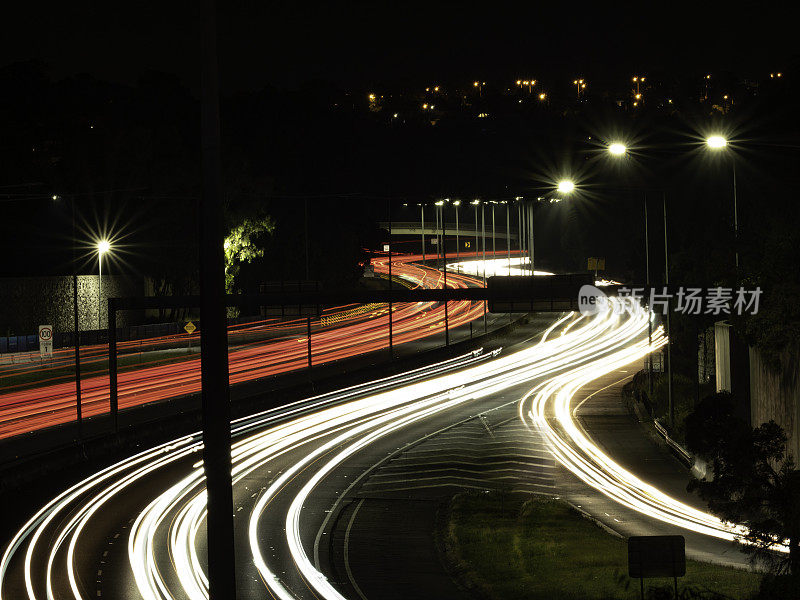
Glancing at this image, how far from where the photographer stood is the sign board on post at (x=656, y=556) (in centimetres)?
1416

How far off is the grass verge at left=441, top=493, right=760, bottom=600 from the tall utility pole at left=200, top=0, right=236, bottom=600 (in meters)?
10.2

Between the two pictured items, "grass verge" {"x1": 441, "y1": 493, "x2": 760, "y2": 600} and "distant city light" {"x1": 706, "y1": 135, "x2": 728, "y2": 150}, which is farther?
"distant city light" {"x1": 706, "y1": 135, "x2": 728, "y2": 150}

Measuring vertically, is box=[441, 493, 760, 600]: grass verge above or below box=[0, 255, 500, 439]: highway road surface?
below

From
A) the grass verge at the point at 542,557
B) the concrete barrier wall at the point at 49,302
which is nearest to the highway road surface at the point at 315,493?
the grass verge at the point at 542,557

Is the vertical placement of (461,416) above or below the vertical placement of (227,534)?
below

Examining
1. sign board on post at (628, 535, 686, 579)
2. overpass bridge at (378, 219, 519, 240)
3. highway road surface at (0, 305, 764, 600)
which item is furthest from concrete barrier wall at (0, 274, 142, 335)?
sign board on post at (628, 535, 686, 579)

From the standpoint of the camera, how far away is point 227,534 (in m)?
7.75

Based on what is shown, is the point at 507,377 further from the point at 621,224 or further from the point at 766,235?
the point at 621,224

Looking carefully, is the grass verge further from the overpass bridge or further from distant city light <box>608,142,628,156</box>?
the overpass bridge

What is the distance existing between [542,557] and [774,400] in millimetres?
9883

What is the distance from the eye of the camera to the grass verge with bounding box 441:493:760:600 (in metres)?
19.4

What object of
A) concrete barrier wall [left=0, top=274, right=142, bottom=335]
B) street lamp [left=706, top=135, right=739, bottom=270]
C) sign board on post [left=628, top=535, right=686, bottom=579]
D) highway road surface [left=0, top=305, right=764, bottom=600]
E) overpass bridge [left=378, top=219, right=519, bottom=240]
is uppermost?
overpass bridge [left=378, top=219, right=519, bottom=240]

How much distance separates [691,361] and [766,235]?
3492cm

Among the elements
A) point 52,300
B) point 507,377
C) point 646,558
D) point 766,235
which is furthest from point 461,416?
point 52,300
